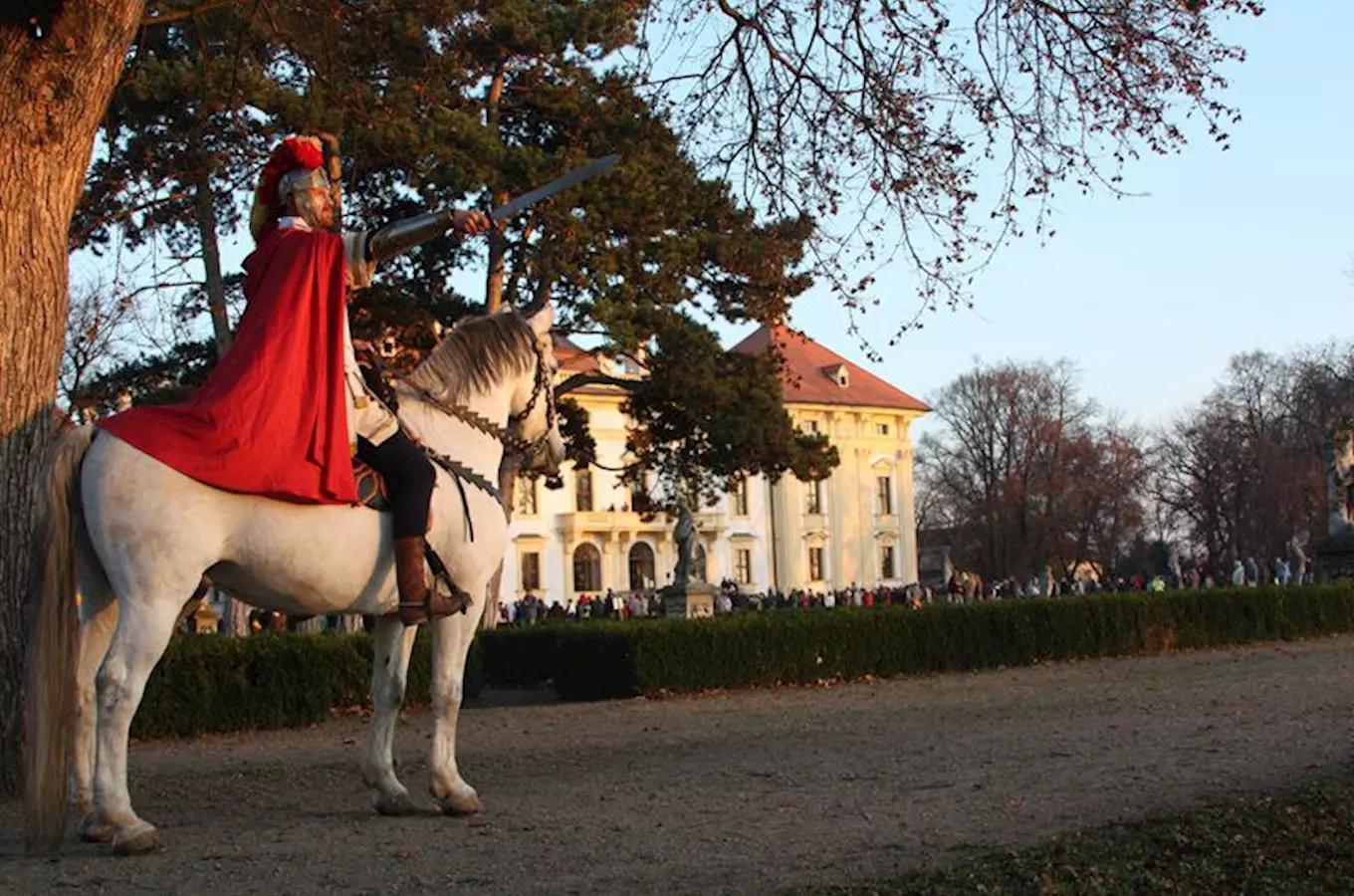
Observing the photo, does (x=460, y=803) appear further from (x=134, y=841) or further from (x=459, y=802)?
(x=134, y=841)

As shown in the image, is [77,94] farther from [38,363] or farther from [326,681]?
[326,681]

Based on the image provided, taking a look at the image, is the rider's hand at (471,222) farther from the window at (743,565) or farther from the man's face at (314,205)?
the window at (743,565)

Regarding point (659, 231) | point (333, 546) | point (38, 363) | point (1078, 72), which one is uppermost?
point (659, 231)

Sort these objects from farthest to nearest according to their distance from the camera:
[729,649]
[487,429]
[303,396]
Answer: [729,649], [487,429], [303,396]

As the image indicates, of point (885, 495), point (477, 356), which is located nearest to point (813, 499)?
point (885, 495)

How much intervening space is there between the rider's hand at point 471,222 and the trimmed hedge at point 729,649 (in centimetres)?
845

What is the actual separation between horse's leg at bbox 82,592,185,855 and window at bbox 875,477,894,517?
3032 inches

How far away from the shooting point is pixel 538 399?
352 inches

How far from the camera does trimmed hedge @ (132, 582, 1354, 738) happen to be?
15.2 meters

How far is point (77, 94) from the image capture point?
8.64 metres

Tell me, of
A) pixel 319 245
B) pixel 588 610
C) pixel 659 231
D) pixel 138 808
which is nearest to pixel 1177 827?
pixel 319 245

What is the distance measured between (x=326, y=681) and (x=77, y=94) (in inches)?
333

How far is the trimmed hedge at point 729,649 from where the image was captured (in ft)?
49.9

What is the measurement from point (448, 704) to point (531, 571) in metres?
63.8
